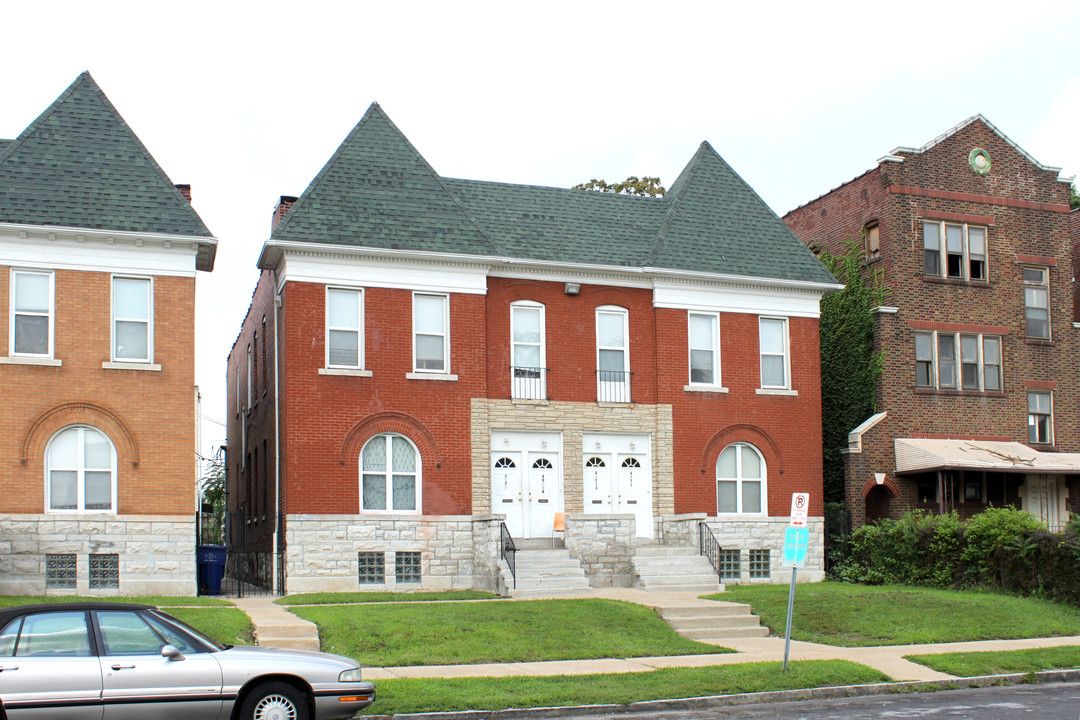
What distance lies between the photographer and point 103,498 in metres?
23.4

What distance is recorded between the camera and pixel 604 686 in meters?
14.7

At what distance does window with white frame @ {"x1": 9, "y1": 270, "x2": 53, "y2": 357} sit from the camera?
23.2m

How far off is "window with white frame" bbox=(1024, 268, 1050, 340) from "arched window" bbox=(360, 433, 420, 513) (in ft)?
58.9

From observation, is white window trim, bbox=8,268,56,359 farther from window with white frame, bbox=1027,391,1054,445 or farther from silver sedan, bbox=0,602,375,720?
window with white frame, bbox=1027,391,1054,445

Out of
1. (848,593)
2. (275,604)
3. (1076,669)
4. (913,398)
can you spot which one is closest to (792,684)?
(1076,669)

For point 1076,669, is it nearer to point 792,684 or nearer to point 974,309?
point 792,684

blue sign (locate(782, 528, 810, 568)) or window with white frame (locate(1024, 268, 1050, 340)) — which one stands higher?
window with white frame (locate(1024, 268, 1050, 340))

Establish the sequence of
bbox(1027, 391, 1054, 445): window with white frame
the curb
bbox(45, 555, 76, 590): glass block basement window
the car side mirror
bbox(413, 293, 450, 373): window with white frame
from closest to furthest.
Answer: the car side mirror < the curb < bbox(45, 555, 76, 590): glass block basement window < bbox(413, 293, 450, 373): window with white frame < bbox(1027, 391, 1054, 445): window with white frame

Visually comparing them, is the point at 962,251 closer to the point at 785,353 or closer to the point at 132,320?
the point at 785,353

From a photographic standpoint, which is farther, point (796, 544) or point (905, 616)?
point (905, 616)

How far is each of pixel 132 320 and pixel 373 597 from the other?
741 centimetres

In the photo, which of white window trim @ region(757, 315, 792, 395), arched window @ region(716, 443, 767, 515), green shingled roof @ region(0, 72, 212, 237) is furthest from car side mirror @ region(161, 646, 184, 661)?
white window trim @ region(757, 315, 792, 395)

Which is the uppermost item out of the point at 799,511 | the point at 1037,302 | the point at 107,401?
the point at 1037,302

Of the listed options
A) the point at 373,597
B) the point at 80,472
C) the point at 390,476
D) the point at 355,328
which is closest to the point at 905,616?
the point at 373,597
